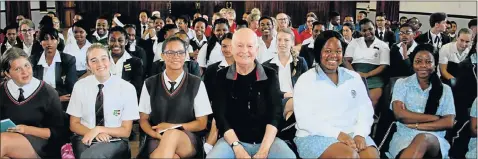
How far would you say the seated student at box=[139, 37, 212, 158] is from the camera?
2738 millimetres

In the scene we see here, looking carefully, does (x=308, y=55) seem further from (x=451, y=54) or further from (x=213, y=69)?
(x=213, y=69)

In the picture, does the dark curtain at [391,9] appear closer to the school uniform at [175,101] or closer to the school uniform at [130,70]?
the school uniform at [130,70]

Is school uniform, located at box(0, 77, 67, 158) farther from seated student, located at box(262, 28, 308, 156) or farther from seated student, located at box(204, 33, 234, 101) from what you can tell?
seated student, located at box(262, 28, 308, 156)

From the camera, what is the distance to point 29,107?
2709 millimetres

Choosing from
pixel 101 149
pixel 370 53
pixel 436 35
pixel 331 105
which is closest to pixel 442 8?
pixel 436 35

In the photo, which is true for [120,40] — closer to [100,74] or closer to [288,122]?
[100,74]

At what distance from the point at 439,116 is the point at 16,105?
7.63ft

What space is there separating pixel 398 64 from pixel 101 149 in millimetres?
2908

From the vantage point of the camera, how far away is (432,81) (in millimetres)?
2850

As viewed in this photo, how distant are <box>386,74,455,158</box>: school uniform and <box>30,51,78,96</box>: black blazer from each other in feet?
7.72

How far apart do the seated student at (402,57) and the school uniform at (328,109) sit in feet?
6.21

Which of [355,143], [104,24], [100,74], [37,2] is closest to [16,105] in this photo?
[100,74]

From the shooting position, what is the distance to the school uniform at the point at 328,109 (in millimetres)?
2631

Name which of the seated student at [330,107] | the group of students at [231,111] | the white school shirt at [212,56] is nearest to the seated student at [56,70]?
the group of students at [231,111]
